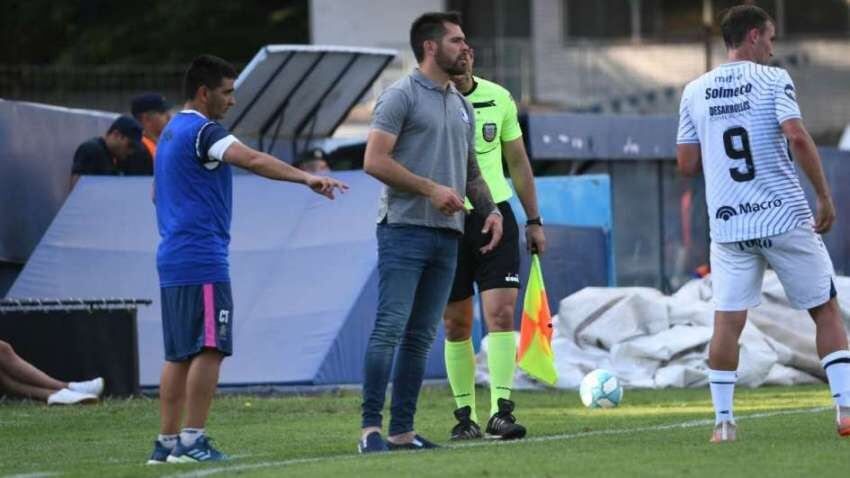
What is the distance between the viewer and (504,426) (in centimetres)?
934

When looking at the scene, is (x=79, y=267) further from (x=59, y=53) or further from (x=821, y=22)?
(x=59, y=53)

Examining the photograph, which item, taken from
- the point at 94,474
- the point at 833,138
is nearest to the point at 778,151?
the point at 94,474

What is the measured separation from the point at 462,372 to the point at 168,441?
6.25 ft

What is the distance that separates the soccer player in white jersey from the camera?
8578mm

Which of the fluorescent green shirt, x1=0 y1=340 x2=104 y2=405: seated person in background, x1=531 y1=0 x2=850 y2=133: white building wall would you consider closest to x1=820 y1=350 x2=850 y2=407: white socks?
the fluorescent green shirt

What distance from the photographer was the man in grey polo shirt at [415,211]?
8430mm

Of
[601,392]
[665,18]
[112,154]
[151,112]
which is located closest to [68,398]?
[601,392]

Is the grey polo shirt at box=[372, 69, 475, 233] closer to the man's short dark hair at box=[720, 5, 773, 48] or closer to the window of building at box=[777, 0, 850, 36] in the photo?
the man's short dark hair at box=[720, 5, 773, 48]

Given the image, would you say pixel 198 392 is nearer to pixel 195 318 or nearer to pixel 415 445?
pixel 195 318

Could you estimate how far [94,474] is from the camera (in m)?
7.75

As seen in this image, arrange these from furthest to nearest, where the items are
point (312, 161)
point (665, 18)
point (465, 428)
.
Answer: point (665, 18) < point (312, 161) < point (465, 428)

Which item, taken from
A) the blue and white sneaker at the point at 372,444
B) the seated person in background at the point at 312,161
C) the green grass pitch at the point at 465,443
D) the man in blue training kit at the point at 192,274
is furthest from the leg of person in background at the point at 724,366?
the seated person in background at the point at 312,161

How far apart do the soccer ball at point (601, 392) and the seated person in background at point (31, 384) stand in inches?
125

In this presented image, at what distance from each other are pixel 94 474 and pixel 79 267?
7.20 m
